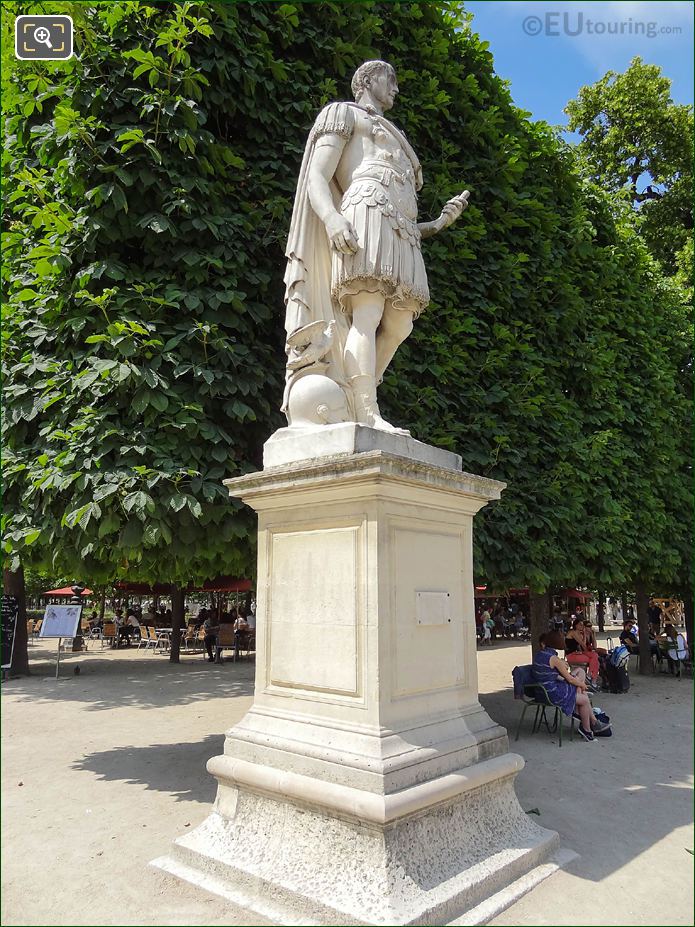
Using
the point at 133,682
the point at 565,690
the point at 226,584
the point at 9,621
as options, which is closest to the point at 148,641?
the point at 226,584

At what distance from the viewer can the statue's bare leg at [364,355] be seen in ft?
13.7

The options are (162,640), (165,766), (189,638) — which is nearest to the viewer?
(165,766)

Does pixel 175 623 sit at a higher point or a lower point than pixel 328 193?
lower

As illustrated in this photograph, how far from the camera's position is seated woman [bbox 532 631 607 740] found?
26.5 ft

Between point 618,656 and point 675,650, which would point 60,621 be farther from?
point 675,650

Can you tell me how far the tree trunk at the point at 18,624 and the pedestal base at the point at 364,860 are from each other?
11352mm

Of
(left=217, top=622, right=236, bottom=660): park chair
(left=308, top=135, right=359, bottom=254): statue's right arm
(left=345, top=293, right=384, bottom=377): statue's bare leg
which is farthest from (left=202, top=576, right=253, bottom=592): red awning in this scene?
(left=308, top=135, right=359, bottom=254): statue's right arm

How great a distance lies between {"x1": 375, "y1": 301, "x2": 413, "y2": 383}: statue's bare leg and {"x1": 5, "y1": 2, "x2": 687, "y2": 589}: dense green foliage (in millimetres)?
1271

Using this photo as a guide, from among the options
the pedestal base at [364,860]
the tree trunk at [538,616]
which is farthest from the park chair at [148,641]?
the pedestal base at [364,860]

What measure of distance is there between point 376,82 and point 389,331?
178 cm

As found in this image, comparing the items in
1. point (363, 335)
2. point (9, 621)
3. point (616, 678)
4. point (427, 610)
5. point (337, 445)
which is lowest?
point (616, 678)

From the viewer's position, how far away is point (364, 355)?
4.20 metres

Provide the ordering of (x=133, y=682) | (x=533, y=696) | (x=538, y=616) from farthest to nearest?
(x=133, y=682) → (x=538, y=616) → (x=533, y=696)

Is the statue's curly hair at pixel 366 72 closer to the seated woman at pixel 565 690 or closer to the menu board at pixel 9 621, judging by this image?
the seated woman at pixel 565 690
